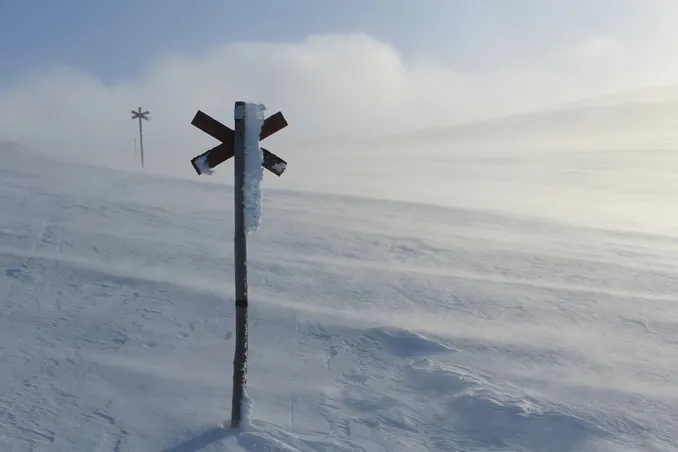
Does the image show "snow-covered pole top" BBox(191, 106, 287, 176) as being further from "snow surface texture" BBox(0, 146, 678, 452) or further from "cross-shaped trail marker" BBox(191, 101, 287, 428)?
"snow surface texture" BBox(0, 146, 678, 452)

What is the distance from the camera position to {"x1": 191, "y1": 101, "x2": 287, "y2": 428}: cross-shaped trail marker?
4.79 meters

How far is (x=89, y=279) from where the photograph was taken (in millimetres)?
8547

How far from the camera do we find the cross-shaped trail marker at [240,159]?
4785 millimetres

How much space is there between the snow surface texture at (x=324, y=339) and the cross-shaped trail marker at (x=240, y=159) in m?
0.76

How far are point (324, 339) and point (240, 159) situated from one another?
3379 mm

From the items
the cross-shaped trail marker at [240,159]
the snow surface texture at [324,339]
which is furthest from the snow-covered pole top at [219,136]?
the snow surface texture at [324,339]

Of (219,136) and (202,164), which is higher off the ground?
(219,136)

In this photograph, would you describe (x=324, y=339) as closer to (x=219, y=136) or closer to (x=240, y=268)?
(x=240, y=268)

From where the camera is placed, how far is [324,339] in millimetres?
7488

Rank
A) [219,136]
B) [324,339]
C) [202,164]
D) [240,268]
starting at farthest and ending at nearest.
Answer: [324,339] → [240,268] → [219,136] → [202,164]

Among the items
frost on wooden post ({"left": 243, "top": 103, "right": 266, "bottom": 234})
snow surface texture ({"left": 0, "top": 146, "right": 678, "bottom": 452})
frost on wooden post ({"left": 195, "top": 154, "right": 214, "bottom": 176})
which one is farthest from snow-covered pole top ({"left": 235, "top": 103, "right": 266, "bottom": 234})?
snow surface texture ({"left": 0, "top": 146, "right": 678, "bottom": 452})

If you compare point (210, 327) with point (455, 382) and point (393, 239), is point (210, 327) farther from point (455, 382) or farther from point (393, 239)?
point (393, 239)

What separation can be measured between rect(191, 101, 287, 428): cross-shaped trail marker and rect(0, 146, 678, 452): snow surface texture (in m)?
0.76

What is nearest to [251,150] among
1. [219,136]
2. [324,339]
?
[219,136]
